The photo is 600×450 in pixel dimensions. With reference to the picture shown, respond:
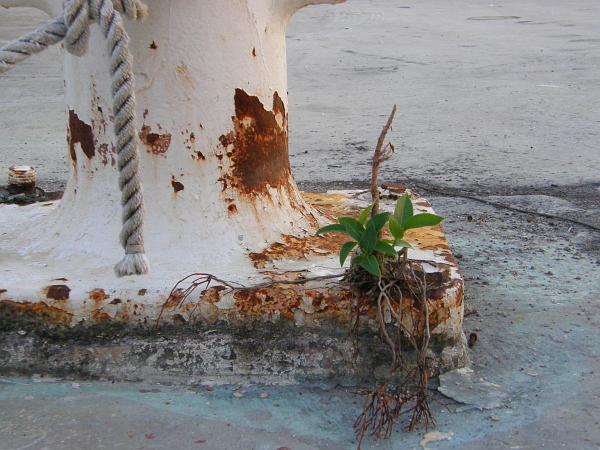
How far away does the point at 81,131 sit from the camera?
1679mm

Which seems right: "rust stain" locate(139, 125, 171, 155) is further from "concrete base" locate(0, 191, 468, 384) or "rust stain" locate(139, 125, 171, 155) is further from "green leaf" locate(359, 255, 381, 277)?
"green leaf" locate(359, 255, 381, 277)

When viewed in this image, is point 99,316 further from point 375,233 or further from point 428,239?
point 428,239

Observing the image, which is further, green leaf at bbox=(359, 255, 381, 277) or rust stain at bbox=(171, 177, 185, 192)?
rust stain at bbox=(171, 177, 185, 192)

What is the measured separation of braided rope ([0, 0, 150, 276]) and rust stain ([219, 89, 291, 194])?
0.42m

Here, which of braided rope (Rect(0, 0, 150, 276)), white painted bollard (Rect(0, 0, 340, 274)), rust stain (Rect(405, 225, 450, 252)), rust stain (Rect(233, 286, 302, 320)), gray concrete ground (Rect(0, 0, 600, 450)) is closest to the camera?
braided rope (Rect(0, 0, 150, 276))

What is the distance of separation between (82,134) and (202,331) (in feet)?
2.01

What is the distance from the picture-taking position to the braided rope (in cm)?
120

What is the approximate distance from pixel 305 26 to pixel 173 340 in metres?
7.64

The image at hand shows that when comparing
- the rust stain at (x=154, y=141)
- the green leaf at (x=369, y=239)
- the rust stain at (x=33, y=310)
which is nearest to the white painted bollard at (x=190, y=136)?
the rust stain at (x=154, y=141)

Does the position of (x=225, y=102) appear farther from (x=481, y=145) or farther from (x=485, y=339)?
(x=481, y=145)

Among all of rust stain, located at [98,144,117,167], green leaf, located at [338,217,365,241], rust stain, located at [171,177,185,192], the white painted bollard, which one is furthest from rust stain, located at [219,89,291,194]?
green leaf, located at [338,217,365,241]

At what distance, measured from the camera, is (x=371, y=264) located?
4.45ft

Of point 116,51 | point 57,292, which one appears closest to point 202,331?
point 57,292

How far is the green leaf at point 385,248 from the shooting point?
1346mm
